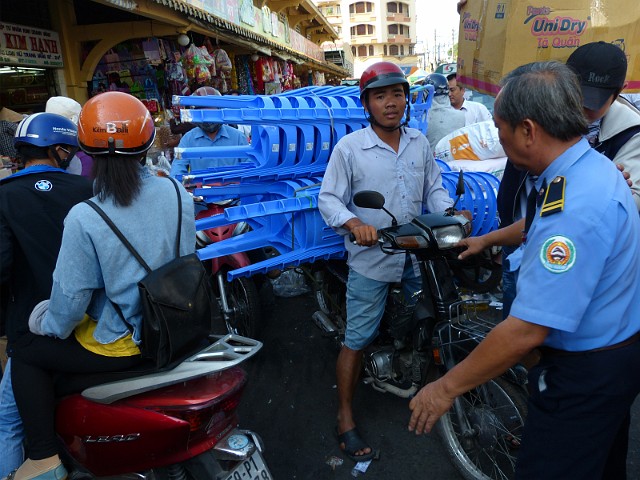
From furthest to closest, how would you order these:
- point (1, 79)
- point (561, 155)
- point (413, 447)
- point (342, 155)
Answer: point (1, 79) < point (413, 447) < point (342, 155) < point (561, 155)

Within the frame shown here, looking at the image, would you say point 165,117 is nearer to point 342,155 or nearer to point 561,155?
point 342,155

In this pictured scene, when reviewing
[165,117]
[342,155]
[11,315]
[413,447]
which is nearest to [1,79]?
[165,117]

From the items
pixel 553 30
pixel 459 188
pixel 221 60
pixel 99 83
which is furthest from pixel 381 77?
pixel 221 60

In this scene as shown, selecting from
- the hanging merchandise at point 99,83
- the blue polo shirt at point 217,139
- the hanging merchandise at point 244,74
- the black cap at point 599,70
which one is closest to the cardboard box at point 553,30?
the black cap at point 599,70

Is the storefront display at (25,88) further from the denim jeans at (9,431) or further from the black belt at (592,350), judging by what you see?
the black belt at (592,350)

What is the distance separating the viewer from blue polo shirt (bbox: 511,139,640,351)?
121 centimetres

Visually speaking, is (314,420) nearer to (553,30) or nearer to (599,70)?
(599,70)

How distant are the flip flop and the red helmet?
1.95 m

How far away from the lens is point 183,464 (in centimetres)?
193

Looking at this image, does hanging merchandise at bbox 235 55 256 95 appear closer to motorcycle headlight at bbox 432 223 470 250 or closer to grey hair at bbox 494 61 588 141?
motorcycle headlight at bbox 432 223 470 250

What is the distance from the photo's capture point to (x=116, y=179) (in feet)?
5.75

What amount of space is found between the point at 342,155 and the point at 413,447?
1738 mm

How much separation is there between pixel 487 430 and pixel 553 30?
6.76 feet

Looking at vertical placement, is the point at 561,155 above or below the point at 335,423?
above
